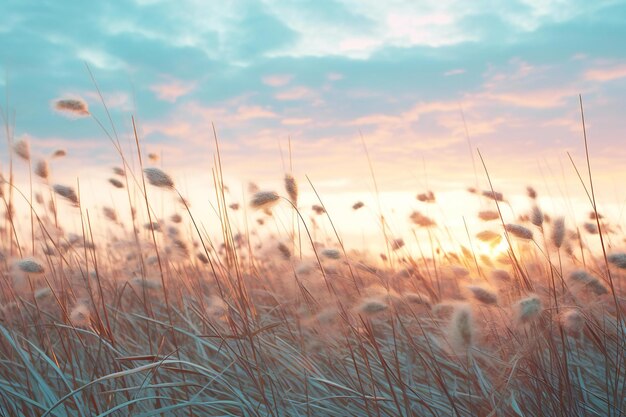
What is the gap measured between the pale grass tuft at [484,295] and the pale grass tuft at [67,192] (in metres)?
1.38

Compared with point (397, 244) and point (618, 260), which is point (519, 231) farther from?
point (397, 244)

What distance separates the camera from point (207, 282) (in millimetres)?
3750

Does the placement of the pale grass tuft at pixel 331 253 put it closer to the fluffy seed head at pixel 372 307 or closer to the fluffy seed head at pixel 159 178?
the fluffy seed head at pixel 372 307

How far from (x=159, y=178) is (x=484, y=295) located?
1.01m

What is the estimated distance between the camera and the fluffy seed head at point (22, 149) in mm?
2445

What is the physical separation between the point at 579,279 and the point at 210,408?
3.80 feet

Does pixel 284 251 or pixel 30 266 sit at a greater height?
pixel 30 266

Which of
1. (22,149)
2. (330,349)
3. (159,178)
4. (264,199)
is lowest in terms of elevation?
(330,349)

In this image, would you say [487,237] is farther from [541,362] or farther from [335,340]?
[335,340]

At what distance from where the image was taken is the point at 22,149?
2.46 meters

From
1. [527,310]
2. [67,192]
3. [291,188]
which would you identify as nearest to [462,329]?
[527,310]

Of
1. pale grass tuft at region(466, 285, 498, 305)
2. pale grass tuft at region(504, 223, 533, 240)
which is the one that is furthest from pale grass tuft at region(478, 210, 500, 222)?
pale grass tuft at region(466, 285, 498, 305)

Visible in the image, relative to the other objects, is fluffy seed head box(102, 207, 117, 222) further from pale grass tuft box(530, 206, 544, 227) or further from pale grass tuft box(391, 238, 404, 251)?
pale grass tuft box(530, 206, 544, 227)

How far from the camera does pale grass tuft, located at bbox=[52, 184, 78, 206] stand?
77.1 inches
